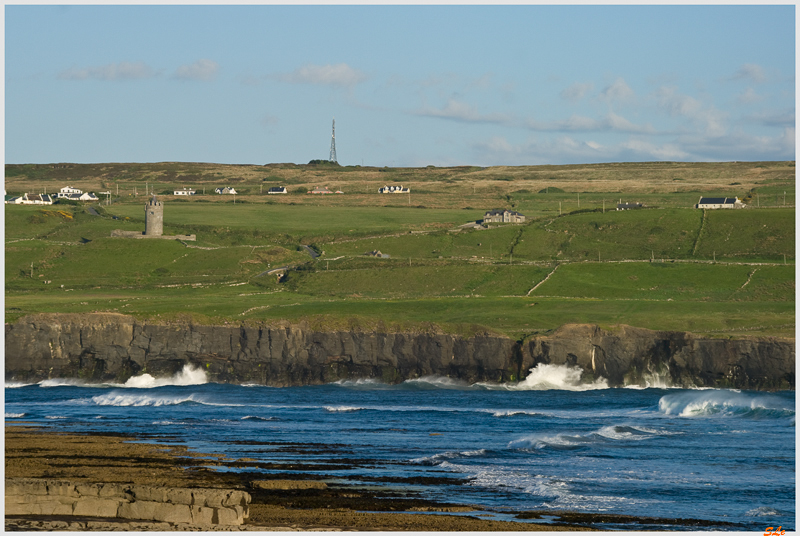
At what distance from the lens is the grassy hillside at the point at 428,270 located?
100688mm

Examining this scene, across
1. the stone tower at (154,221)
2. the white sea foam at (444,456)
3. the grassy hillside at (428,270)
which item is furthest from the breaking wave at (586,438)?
the stone tower at (154,221)

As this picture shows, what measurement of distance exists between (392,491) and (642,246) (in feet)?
389

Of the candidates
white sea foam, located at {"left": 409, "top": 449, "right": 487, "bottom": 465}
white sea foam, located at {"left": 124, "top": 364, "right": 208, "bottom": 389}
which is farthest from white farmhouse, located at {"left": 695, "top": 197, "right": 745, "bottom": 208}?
white sea foam, located at {"left": 409, "top": 449, "right": 487, "bottom": 465}

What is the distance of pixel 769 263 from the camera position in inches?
5207

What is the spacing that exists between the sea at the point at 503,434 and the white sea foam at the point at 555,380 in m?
0.12

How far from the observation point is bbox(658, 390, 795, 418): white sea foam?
2662 inches

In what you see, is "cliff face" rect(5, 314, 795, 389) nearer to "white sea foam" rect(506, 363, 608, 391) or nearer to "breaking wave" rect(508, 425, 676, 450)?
"white sea foam" rect(506, 363, 608, 391)

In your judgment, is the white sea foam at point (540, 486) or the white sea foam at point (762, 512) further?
the white sea foam at point (540, 486)

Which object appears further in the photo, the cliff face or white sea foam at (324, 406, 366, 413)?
the cliff face

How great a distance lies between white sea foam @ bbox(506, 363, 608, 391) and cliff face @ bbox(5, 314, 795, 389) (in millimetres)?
568

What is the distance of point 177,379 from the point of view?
93.9 meters

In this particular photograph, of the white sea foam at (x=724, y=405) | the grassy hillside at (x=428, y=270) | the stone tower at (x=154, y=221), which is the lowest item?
the white sea foam at (x=724, y=405)

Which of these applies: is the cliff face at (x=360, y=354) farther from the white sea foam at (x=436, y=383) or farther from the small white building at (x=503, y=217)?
the small white building at (x=503, y=217)

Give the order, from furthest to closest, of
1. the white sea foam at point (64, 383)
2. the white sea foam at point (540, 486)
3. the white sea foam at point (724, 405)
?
the white sea foam at point (64, 383) → the white sea foam at point (724, 405) → the white sea foam at point (540, 486)
